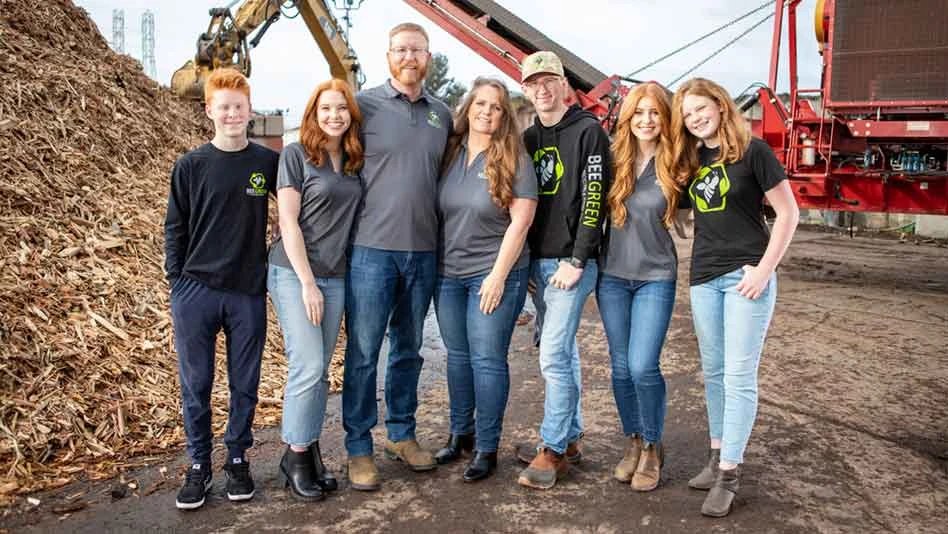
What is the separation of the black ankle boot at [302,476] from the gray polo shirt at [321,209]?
85cm

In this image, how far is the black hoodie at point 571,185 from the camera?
379 centimetres

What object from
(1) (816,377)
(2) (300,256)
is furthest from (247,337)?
(1) (816,377)

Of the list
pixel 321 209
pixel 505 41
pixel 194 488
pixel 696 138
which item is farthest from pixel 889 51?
pixel 194 488

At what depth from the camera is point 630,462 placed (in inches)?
158

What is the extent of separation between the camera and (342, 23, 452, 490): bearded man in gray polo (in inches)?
148

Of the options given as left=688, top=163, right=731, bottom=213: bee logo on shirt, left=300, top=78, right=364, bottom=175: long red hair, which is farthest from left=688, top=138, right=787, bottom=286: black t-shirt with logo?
left=300, top=78, right=364, bottom=175: long red hair

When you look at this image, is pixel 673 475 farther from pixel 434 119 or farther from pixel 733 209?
pixel 434 119

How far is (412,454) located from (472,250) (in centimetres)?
109

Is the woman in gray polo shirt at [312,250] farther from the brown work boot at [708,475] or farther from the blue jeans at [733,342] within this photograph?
the brown work boot at [708,475]

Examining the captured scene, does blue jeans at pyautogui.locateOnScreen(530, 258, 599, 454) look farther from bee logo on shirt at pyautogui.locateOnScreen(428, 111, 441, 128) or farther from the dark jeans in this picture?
the dark jeans

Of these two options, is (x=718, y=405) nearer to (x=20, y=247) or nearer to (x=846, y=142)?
(x=20, y=247)

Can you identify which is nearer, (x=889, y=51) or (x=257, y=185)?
(x=257, y=185)

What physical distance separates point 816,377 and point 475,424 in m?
3.04

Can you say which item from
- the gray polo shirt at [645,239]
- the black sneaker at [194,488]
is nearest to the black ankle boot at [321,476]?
the black sneaker at [194,488]
